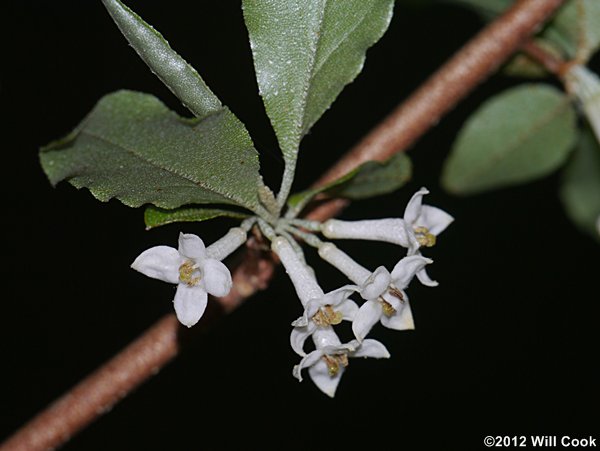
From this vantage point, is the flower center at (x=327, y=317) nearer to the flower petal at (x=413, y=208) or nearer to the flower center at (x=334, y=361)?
the flower center at (x=334, y=361)

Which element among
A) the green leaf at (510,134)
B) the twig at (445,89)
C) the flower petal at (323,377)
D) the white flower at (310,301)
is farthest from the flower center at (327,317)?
the green leaf at (510,134)

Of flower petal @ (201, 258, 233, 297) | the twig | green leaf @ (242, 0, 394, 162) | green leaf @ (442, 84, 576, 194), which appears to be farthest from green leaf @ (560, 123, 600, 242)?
flower petal @ (201, 258, 233, 297)

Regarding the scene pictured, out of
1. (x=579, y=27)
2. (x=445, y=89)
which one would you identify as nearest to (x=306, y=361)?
(x=445, y=89)

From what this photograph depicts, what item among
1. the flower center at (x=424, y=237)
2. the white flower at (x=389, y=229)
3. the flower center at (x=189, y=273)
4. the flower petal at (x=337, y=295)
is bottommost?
the flower petal at (x=337, y=295)

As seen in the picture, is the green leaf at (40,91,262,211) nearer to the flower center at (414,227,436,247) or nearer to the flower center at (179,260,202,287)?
the flower center at (179,260,202,287)

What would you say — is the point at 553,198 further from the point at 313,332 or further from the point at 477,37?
the point at 313,332

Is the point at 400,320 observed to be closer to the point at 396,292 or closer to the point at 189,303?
the point at 396,292
